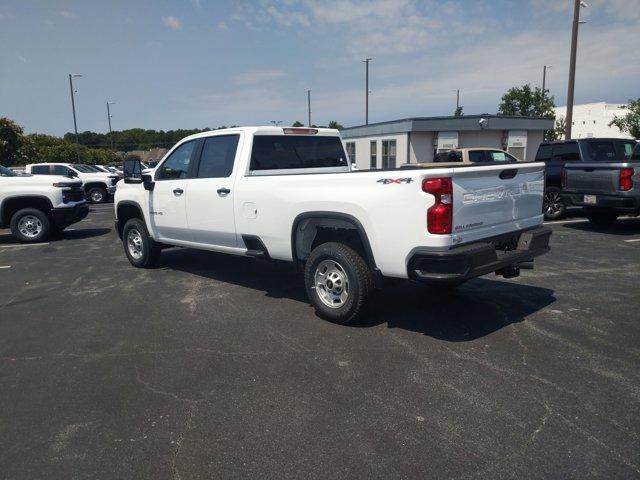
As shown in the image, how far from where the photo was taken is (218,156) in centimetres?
622

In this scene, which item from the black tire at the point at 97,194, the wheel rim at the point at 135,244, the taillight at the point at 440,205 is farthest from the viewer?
the black tire at the point at 97,194

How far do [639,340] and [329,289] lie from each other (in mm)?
2902

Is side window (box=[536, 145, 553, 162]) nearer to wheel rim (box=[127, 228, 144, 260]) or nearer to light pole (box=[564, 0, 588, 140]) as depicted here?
light pole (box=[564, 0, 588, 140])

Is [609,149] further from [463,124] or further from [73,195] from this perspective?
[463,124]

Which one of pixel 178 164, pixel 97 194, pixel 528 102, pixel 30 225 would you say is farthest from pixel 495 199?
pixel 528 102

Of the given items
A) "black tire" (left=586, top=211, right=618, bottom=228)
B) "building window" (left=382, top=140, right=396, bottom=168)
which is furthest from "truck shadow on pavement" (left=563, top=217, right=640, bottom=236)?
"building window" (left=382, top=140, right=396, bottom=168)

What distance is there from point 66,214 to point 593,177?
11.6 metres

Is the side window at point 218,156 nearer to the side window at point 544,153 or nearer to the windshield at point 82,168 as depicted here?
the side window at point 544,153

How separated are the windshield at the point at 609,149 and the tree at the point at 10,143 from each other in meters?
36.1

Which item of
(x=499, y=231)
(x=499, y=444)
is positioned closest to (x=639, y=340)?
(x=499, y=231)

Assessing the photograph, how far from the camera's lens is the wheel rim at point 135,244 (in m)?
7.79

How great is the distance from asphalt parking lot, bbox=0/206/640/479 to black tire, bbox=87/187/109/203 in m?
15.6

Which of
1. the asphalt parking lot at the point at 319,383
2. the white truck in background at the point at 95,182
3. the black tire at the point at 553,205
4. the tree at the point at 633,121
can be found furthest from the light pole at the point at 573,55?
the tree at the point at 633,121

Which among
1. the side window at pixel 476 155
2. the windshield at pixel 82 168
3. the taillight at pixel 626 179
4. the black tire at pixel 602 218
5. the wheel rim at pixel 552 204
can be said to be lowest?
the black tire at pixel 602 218
